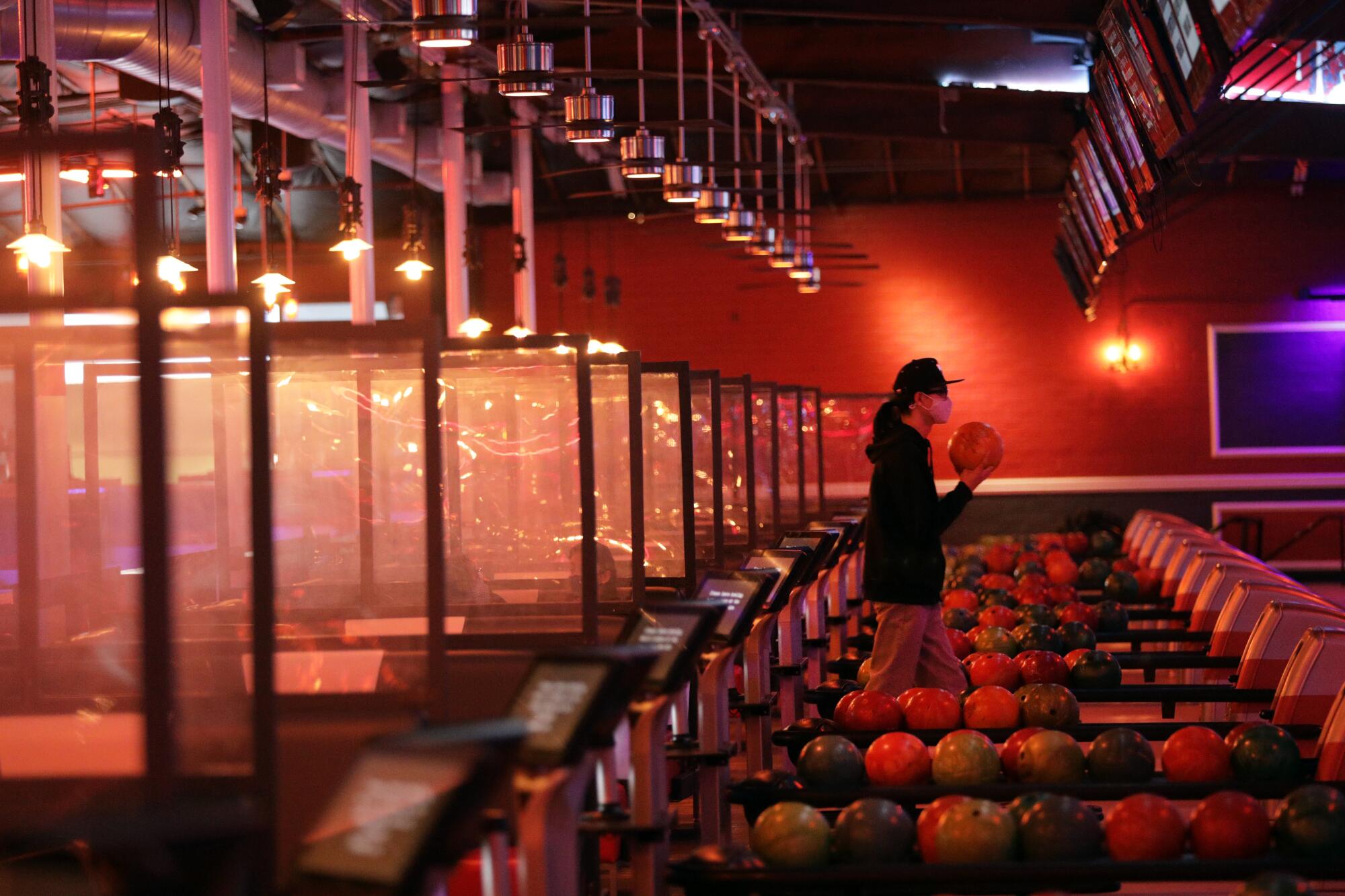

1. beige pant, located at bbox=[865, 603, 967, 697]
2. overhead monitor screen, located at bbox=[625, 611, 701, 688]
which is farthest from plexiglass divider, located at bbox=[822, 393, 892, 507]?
overhead monitor screen, located at bbox=[625, 611, 701, 688]

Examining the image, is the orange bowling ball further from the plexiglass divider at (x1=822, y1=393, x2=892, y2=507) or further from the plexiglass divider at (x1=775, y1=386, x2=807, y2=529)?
the plexiglass divider at (x1=822, y1=393, x2=892, y2=507)

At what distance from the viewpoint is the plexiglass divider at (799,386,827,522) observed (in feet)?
39.8

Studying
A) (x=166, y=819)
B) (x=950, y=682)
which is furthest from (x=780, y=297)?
(x=166, y=819)

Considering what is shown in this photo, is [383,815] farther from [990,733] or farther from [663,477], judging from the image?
[663,477]

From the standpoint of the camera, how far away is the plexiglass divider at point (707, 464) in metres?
7.20

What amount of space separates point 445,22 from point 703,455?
2.96 m

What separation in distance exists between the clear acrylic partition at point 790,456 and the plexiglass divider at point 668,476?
12.4ft

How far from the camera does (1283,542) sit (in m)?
16.3

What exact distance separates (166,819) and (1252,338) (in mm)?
15669

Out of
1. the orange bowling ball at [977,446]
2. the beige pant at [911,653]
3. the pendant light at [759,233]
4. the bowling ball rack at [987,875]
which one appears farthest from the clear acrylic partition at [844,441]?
the bowling ball rack at [987,875]

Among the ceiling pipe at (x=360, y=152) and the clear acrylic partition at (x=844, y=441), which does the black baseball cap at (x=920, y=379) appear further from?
the clear acrylic partition at (x=844, y=441)

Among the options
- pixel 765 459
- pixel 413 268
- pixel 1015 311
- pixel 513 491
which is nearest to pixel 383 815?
pixel 513 491

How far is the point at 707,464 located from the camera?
7.75 m

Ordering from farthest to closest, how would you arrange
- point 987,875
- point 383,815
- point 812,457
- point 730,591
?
point 812,457 → point 730,591 → point 987,875 → point 383,815
